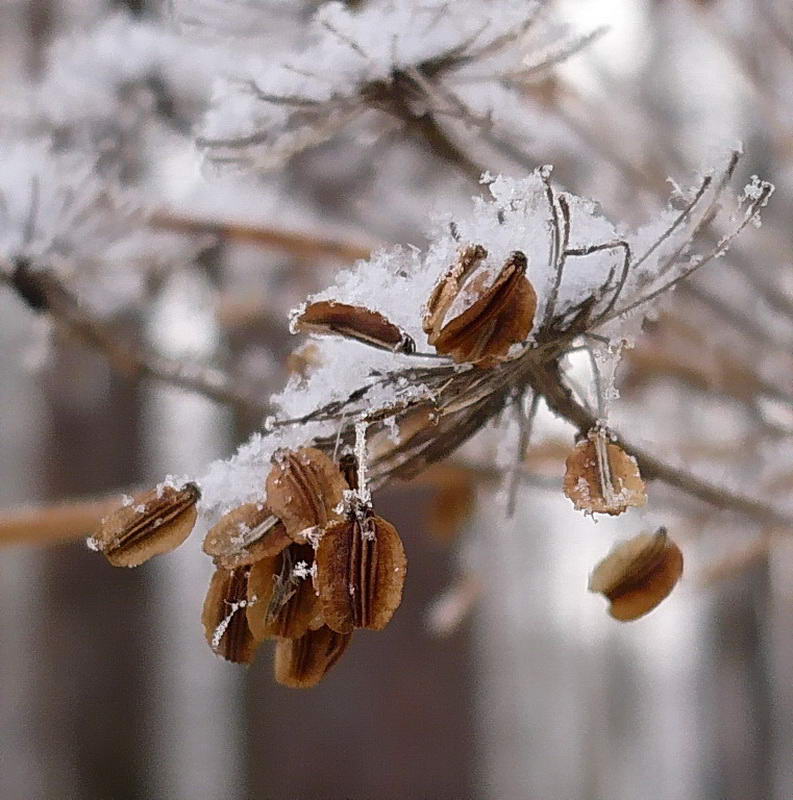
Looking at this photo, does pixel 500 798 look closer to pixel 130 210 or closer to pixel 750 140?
pixel 750 140

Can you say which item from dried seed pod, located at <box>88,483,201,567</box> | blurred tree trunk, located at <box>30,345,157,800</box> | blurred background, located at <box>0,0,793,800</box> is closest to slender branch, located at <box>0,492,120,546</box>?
blurred background, located at <box>0,0,793,800</box>

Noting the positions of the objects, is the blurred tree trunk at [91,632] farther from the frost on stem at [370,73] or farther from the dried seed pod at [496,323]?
the dried seed pod at [496,323]

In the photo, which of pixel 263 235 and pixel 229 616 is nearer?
pixel 229 616

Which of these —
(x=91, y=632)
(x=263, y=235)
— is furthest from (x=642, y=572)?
(x=91, y=632)

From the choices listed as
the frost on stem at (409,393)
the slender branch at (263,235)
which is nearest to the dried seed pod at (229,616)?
the frost on stem at (409,393)

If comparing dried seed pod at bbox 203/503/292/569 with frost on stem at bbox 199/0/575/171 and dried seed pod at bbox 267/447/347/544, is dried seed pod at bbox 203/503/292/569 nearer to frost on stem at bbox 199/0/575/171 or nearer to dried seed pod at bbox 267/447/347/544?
dried seed pod at bbox 267/447/347/544

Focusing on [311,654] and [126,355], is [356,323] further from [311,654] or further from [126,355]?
[126,355]

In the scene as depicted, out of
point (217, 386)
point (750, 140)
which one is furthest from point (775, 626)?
point (217, 386)
